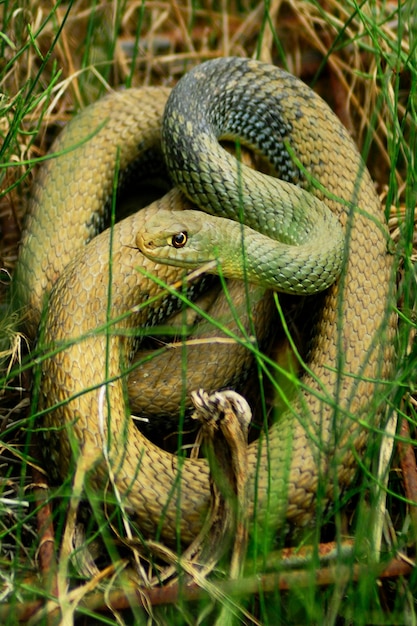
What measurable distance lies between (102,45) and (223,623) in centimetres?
318

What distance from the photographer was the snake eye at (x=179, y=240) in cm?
332

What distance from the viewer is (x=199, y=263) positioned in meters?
3.40

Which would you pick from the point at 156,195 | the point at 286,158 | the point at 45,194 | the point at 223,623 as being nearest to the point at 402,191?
the point at 286,158

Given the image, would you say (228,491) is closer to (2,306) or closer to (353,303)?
(353,303)

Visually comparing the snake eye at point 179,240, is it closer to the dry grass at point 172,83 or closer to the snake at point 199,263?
the snake at point 199,263

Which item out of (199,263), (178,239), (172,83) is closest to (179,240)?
(178,239)

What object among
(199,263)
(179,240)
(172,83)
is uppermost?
(172,83)

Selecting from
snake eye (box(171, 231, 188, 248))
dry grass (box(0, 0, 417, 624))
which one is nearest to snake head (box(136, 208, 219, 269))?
snake eye (box(171, 231, 188, 248))

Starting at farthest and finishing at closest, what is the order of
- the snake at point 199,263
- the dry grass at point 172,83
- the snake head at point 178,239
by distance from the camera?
the snake head at point 178,239, the snake at point 199,263, the dry grass at point 172,83

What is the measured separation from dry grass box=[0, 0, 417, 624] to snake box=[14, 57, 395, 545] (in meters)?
0.15

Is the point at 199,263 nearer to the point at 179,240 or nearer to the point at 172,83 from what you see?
the point at 179,240

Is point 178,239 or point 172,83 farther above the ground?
point 172,83

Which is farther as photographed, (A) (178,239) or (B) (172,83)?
(B) (172,83)

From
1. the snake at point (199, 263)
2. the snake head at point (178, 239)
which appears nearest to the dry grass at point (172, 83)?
the snake at point (199, 263)
